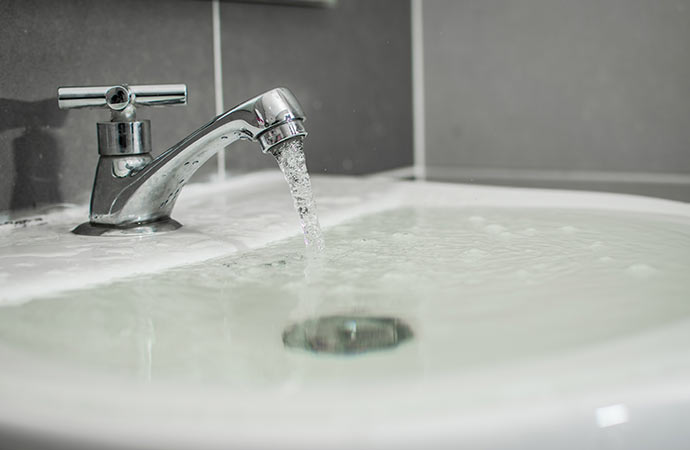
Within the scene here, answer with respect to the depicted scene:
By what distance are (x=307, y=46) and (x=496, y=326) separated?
34.4 inches

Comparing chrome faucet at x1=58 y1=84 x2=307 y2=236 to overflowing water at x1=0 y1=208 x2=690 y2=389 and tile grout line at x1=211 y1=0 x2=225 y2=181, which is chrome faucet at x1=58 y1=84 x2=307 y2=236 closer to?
overflowing water at x1=0 y1=208 x2=690 y2=389

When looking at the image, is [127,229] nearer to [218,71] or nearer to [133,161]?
[133,161]

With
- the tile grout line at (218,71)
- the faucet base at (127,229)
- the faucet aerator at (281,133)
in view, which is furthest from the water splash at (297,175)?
the tile grout line at (218,71)

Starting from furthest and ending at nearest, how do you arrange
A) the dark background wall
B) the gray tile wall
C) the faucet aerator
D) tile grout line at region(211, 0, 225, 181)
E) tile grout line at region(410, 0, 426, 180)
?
tile grout line at region(410, 0, 426, 180)
the gray tile wall
tile grout line at region(211, 0, 225, 181)
the dark background wall
the faucet aerator

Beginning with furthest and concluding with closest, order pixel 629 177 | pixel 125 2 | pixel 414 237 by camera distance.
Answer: pixel 629 177 < pixel 125 2 < pixel 414 237

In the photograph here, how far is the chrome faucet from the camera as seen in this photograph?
0.69 meters

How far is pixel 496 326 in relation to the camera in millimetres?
428

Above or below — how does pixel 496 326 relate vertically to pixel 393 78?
below

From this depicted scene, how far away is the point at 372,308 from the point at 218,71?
65 centimetres

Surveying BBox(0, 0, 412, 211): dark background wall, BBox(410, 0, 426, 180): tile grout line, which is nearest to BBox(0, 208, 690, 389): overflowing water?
BBox(0, 0, 412, 211): dark background wall

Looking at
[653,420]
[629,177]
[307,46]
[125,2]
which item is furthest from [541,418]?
[629,177]

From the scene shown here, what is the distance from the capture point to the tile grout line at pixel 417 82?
1.54 meters

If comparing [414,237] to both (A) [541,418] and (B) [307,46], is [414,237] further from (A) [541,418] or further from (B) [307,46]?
(B) [307,46]

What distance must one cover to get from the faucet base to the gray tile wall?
0.80 metres
